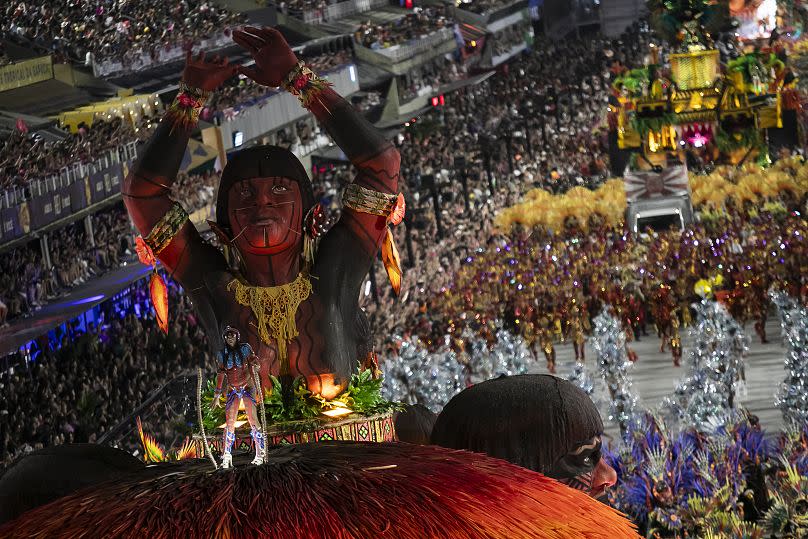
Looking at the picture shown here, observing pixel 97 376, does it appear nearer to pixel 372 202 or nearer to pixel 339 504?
pixel 372 202

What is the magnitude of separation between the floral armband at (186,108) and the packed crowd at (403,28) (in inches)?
2037

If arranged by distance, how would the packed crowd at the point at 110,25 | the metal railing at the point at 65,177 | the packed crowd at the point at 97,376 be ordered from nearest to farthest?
1. the packed crowd at the point at 97,376
2. the metal railing at the point at 65,177
3. the packed crowd at the point at 110,25

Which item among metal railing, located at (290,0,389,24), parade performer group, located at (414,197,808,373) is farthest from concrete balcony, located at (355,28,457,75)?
parade performer group, located at (414,197,808,373)

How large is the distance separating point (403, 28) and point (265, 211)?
5698cm

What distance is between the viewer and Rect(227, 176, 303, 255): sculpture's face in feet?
15.9

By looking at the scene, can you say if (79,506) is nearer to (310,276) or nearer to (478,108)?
(310,276)

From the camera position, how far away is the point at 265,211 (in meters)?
4.86

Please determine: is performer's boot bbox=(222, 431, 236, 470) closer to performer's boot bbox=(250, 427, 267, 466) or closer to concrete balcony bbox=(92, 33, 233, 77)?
performer's boot bbox=(250, 427, 267, 466)

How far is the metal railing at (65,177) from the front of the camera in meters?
21.0

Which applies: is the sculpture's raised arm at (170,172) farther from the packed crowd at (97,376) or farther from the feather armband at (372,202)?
the packed crowd at (97,376)

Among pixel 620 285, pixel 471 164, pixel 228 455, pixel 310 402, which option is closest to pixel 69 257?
pixel 620 285

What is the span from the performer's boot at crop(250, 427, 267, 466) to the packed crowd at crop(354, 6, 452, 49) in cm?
5375

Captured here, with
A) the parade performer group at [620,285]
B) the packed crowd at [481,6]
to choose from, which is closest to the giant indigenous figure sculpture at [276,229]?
the parade performer group at [620,285]

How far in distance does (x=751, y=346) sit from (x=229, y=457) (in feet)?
76.8
